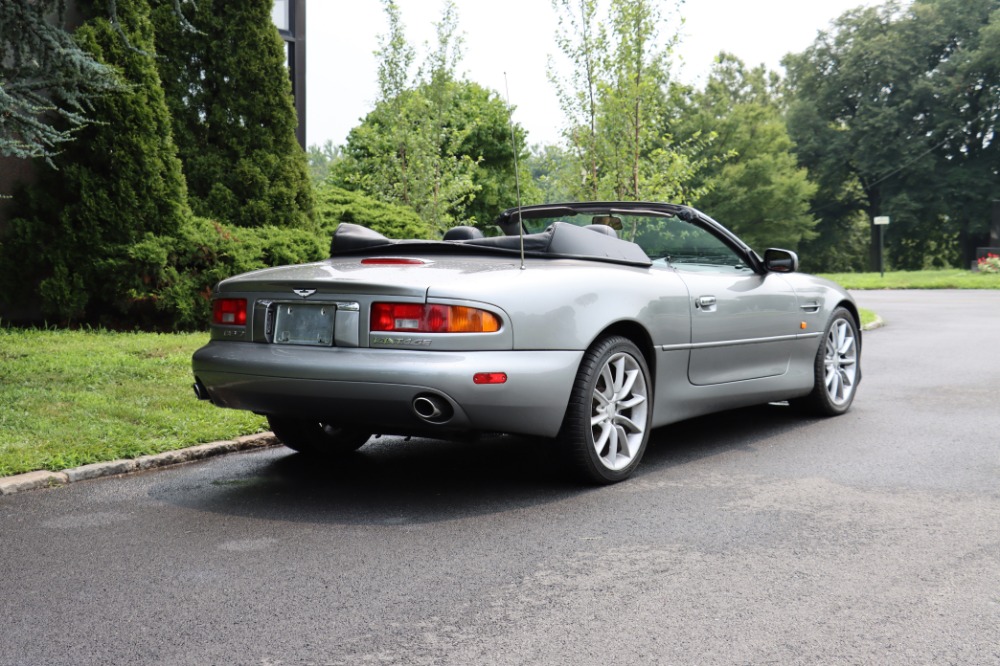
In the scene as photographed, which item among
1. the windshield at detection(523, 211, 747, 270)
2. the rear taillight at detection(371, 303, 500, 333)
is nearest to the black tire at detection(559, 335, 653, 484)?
the rear taillight at detection(371, 303, 500, 333)

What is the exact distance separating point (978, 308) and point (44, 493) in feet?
67.9

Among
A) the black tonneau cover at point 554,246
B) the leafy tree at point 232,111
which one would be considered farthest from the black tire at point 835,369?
the leafy tree at point 232,111

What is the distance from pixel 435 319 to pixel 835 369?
3930mm

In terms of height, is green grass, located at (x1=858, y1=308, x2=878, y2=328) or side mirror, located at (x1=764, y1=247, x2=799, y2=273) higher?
side mirror, located at (x1=764, y1=247, x2=799, y2=273)

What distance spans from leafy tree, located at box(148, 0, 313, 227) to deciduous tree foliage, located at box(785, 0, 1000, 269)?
57.9 m

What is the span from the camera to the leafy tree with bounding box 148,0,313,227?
43.7 feet

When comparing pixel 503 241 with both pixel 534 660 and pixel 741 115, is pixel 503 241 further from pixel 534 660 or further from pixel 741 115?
pixel 741 115

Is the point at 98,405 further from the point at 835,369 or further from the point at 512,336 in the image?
the point at 835,369

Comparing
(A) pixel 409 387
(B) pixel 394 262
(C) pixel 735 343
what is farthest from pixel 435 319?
(C) pixel 735 343

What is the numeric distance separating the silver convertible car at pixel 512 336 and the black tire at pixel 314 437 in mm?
11

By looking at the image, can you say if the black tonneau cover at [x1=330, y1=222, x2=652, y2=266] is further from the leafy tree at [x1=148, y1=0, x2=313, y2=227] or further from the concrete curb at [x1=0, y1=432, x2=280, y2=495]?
the leafy tree at [x1=148, y1=0, x2=313, y2=227]

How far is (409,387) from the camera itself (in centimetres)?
466

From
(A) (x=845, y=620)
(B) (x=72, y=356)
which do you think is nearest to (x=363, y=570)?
(A) (x=845, y=620)

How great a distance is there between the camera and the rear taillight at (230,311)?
5.34m
